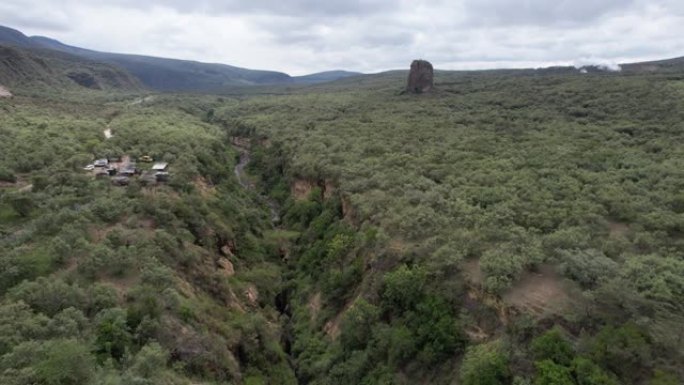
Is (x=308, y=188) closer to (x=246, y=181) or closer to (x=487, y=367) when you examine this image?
(x=246, y=181)

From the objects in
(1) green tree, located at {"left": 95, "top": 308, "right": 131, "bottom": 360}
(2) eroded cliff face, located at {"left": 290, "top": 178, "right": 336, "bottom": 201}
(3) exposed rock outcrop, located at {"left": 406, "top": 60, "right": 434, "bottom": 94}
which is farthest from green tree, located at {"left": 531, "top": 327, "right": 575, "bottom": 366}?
(3) exposed rock outcrop, located at {"left": 406, "top": 60, "right": 434, "bottom": 94}

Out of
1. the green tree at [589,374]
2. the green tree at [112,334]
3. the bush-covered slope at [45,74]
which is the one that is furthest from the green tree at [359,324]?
the bush-covered slope at [45,74]

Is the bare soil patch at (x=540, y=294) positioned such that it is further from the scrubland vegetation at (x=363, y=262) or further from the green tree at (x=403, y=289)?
the green tree at (x=403, y=289)

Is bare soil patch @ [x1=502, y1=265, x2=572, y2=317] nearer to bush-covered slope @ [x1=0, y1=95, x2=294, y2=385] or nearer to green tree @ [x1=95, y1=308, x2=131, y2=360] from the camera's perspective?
bush-covered slope @ [x1=0, y1=95, x2=294, y2=385]

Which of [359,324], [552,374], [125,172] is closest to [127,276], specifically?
[359,324]

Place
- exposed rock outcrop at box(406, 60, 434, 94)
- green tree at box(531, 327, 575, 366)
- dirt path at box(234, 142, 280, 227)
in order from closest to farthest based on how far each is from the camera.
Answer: green tree at box(531, 327, 575, 366) → dirt path at box(234, 142, 280, 227) → exposed rock outcrop at box(406, 60, 434, 94)
